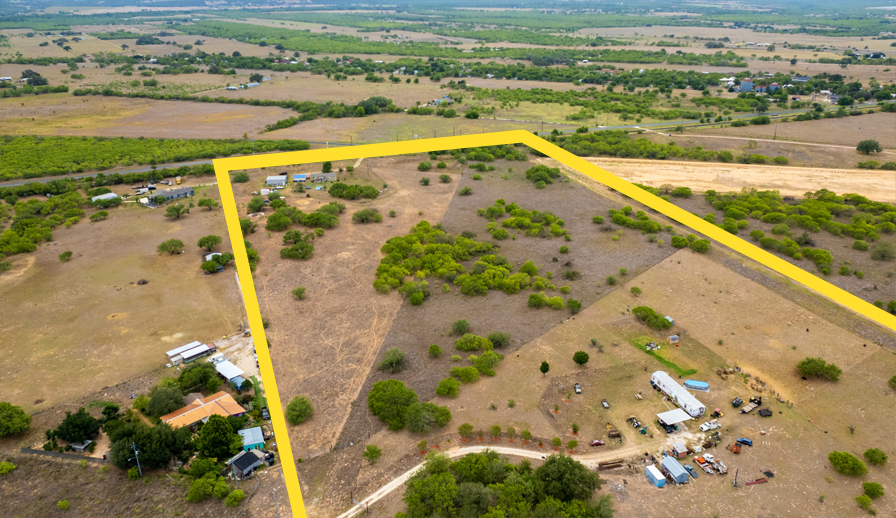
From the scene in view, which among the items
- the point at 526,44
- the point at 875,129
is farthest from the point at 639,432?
the point at 526,44

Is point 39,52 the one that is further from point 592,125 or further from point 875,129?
point 875,129

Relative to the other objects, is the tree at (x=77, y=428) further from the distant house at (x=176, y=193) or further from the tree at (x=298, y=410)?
the distant house at (x=176, y=193)

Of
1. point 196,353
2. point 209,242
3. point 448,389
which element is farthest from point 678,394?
point 209,242

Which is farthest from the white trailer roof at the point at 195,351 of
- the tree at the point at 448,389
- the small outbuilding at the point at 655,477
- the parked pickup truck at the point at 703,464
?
the parked pickup truck at the point at 703,464

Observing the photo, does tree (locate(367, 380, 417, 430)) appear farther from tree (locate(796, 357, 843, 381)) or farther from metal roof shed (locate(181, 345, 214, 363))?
tree (locate(796, 357, 843, 381))

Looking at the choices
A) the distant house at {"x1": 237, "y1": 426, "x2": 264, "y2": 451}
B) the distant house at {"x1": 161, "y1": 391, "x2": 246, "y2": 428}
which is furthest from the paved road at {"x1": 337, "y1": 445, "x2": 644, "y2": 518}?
the distant house at {"x1": 161, "y1": 391, "x2": 246, "y2": 428}

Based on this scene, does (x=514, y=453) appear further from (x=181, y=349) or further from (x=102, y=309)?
(x=102, y=309)
